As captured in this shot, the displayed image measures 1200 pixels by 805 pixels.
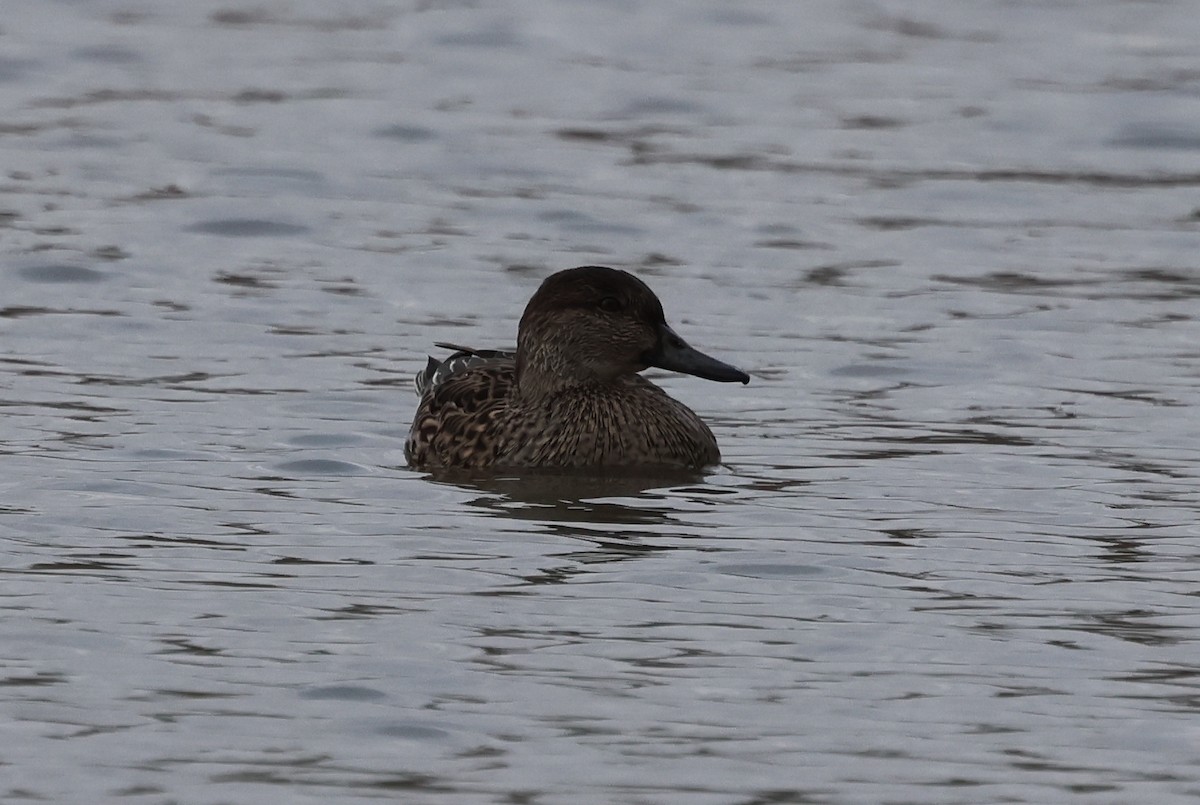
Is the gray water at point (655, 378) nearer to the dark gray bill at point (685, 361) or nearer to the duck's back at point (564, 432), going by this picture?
the duck's back at point (564, 432)

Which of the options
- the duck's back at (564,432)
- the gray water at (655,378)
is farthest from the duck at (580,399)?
the gray water at (655,378)

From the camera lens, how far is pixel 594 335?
11.8 meters

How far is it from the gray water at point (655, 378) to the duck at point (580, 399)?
301 mm

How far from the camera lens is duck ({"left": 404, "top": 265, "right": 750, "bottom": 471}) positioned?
11445 millimetres

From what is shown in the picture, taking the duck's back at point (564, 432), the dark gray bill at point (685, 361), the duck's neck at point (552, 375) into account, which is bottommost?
the duck's back at point (564, 432)

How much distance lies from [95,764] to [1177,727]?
2773mm

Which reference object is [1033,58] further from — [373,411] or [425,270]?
[373,411]

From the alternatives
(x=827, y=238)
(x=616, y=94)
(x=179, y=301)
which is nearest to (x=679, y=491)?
(x=179, y=301)

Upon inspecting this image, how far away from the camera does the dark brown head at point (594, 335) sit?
38.2 ft

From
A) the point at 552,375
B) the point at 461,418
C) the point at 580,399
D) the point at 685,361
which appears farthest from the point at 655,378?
the point at 461,418

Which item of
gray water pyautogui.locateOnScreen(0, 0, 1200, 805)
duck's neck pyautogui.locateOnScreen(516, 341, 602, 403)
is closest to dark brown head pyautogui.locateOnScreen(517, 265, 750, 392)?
duck's neck pyautogui.locateOnScreen(516, 341, 602, 403)

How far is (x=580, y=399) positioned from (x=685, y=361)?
0.50m

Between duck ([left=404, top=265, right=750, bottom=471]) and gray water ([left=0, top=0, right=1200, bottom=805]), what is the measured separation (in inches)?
11.8

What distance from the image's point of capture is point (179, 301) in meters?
14.9
